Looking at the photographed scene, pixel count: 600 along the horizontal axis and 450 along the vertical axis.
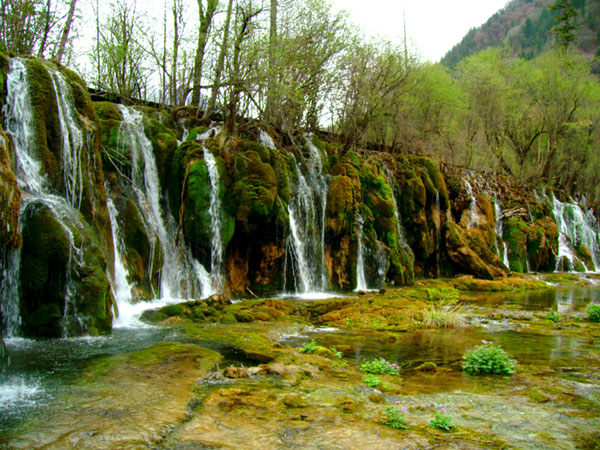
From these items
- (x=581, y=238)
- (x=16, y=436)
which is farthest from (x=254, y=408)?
(x=581, y=238)

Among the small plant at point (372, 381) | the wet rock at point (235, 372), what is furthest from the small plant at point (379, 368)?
the wet rock at point (235, 372)

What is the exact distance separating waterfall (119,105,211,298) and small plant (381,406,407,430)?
9.92 m

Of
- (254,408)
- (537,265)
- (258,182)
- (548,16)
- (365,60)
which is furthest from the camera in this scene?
(548,16)

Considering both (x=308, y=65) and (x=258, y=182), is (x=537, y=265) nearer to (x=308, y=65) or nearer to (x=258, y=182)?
(x=308, y=65)

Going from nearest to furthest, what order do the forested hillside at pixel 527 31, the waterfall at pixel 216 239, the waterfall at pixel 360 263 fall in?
the waterfall at pixel 216 239
the waterfall at pixel 360 263
the forested hillside at pixel 527 31

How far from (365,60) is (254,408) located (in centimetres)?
2164

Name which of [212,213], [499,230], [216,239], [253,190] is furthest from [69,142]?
[499,230]

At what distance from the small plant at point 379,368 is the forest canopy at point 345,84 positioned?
1100 centimetres

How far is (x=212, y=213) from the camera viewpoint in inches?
594

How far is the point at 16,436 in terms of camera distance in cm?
388

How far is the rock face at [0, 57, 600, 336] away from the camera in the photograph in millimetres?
8523

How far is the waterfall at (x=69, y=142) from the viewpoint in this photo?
1059 centimetres

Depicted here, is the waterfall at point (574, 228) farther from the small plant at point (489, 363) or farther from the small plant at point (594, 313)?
the small plant at point (489, 363)

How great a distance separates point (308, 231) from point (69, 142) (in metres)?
9.50
